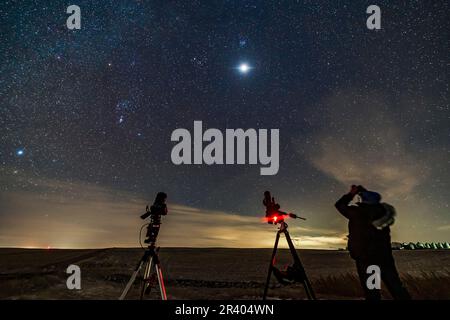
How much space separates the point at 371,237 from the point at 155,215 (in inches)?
131

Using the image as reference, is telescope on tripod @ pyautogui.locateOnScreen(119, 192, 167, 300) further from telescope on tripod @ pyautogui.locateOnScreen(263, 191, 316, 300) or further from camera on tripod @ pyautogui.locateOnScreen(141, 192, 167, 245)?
telescope on tripod @ pyautogui.locateOnScreen(263, 191, 316, 300)

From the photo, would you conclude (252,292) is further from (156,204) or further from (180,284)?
(156,204)

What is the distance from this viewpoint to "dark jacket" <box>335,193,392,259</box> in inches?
201

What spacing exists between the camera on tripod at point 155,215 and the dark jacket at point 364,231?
2.76 m

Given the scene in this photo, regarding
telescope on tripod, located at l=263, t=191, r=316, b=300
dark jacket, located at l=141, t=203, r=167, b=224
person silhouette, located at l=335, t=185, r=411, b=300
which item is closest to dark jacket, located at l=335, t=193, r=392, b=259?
person silhouette, located at l=335, t=185, r=411, b=300

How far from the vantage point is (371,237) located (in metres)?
5.15

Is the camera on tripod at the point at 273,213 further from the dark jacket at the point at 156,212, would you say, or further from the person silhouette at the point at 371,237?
the dark jacket at the point at 156,212

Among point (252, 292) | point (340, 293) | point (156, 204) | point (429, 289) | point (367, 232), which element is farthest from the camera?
point (252, 292)

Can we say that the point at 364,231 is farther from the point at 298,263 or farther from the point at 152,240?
the point at 152,240

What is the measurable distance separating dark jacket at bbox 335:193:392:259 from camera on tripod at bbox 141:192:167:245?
276cm
